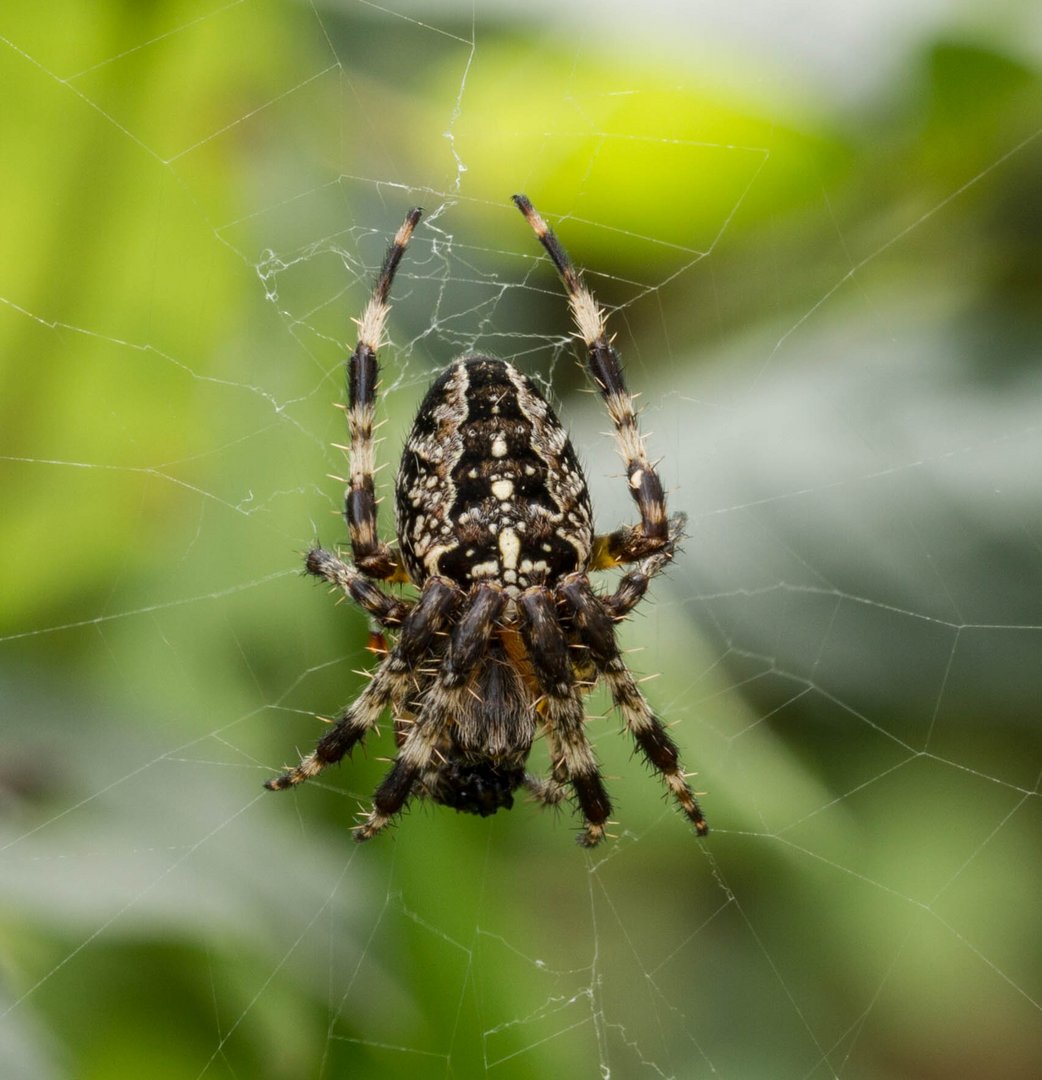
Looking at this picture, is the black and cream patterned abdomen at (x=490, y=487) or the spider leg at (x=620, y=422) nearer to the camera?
the black and cream patterned abdomen at (x=490, y=487)

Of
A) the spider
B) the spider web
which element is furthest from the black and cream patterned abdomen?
the spider web

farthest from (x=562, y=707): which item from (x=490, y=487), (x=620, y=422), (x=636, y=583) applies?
(x=620, y=422)

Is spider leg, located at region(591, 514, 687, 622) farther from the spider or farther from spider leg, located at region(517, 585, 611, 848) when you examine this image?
spider leg, located at region(517, 585, 611, 848)

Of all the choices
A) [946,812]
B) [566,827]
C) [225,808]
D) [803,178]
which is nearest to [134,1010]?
[225,808]

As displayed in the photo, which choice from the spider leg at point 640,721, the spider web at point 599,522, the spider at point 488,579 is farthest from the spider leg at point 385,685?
the spider leg at point 640,721

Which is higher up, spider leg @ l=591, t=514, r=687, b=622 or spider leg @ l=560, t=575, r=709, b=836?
spider leg @ l=591, t=514, r=687, b=622

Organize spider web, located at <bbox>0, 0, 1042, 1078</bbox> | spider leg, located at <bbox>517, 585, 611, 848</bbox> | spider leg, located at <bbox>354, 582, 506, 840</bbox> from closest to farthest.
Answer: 1. spider web, located at <bbox>0, 0, 1042, 1078</bbox>
2. spider leg, located at <bbox>354, 582, 506, 840</bbox>
3. spider leg, located at <bbox>517, 585, 611, 848</bbox>

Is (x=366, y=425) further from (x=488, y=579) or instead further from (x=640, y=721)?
(x=640, y=721)

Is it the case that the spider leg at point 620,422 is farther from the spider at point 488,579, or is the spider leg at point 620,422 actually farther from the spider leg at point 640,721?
the spider leg at point 640,721
